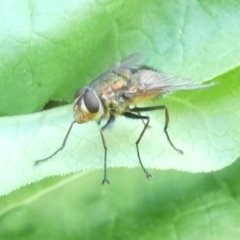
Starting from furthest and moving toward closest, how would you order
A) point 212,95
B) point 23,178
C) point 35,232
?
point 212,95, point 35,232, point 23,178

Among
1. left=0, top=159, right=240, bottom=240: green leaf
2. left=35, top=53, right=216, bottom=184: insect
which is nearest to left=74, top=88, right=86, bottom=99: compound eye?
left=35, top=53, right=216, bottom=184: insect

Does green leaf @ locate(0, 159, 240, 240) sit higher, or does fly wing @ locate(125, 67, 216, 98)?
fly wing @ locate(125, 67, 216, 98)

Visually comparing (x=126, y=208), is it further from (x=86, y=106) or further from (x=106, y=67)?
(x=106, y=67)

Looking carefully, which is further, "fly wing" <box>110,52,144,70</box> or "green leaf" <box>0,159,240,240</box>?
"fly wing" <box>110,52,144,70</box>

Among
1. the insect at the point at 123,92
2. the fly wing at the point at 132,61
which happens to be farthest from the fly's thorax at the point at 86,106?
the fly wing at the point at 132,61

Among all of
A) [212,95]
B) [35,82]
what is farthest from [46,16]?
[212,95]

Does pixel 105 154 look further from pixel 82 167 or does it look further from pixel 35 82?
pixel 35 82

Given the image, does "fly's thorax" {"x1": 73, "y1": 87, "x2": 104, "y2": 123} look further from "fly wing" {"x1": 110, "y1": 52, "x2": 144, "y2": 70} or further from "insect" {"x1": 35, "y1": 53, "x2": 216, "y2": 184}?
"fly wing" {"x1": 110, "y1": 52, "x2": 144, "y2": 70}
